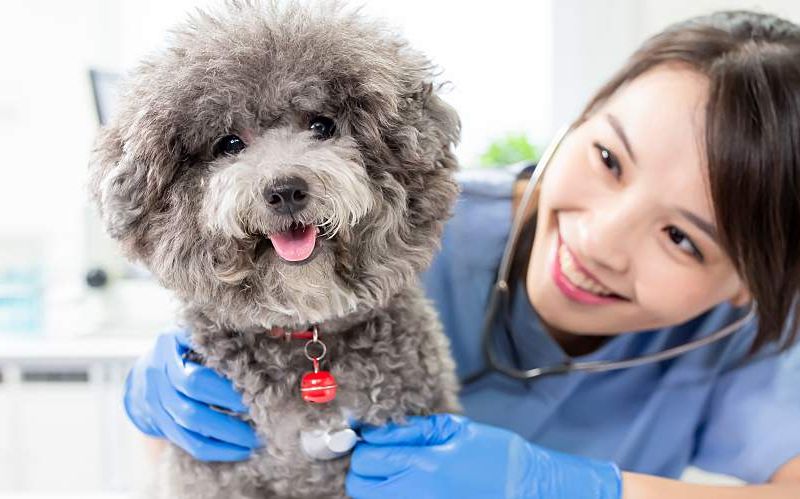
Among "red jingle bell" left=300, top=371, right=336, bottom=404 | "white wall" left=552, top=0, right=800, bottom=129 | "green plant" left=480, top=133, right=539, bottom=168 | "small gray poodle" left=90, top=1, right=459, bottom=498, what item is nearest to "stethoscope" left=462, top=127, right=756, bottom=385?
"small gray poodle" left=90, top=1, right=459, bottom=498

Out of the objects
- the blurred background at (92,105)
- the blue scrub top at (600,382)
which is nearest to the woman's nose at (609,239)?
the blue scrub top at (600,382)

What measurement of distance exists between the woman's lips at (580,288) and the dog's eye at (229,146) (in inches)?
23.2

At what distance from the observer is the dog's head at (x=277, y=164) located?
685 mm

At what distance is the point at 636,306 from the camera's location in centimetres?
→ 105

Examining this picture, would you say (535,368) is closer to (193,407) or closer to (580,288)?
(580,288)

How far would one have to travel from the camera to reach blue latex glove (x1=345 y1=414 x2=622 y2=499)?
87 cm

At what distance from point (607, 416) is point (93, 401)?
4.67ft

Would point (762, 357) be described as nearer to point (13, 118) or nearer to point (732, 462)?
point (732, 462)

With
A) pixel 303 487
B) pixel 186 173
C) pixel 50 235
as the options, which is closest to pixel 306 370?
A: pixel 303 487

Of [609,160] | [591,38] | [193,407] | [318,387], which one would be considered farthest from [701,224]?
[591,38]

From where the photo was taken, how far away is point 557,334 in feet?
4.23

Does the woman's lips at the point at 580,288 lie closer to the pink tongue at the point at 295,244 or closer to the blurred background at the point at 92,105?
the pink tongue at the point at 295,244

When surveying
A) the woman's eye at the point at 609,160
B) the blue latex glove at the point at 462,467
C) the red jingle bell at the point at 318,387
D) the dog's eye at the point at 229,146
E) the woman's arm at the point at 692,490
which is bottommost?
the woman's arm at the point at 692,490

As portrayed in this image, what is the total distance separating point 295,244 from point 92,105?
1.63 m
